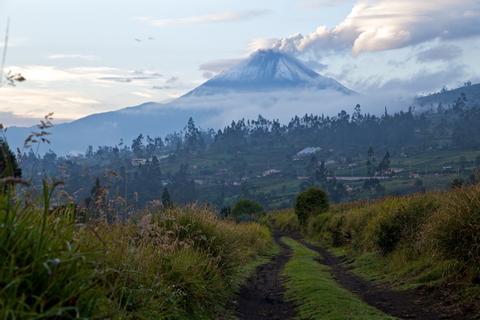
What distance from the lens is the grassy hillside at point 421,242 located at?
12.6 m

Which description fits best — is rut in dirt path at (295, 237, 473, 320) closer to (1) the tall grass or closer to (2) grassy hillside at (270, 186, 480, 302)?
(2) grassy hillside at (270, 186, 480, 302)

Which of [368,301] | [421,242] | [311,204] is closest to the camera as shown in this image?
[368,301]

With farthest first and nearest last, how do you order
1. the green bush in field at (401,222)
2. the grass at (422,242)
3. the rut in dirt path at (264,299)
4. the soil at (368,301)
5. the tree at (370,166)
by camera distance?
the tree at (370,166), the green bush in field at (401,222), the grass at (422,242), the rut in dirt path at (264,299), the soil at (368,301)

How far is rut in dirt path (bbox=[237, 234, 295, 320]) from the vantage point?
40.4 ft

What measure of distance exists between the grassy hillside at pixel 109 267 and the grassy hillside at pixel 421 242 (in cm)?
448

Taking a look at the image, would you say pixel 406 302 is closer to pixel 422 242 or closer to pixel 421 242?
pixel 422 242

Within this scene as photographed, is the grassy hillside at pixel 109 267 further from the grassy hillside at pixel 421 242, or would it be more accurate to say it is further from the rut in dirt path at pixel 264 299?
the grassy hillside at pixel 421 242

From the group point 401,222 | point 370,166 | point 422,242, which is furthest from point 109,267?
point 370,166

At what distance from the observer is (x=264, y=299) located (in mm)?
14352

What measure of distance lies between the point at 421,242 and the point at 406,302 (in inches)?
98.1

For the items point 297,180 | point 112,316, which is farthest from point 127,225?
point 297,180

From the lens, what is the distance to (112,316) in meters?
5.58

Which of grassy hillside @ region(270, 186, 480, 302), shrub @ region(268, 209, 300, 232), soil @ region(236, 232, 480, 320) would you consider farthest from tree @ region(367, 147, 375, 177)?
soil @ region(236, 232, 480, 320)

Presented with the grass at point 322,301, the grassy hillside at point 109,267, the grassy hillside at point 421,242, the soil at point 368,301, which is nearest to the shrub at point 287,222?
the grassy hillside at point 421,242
